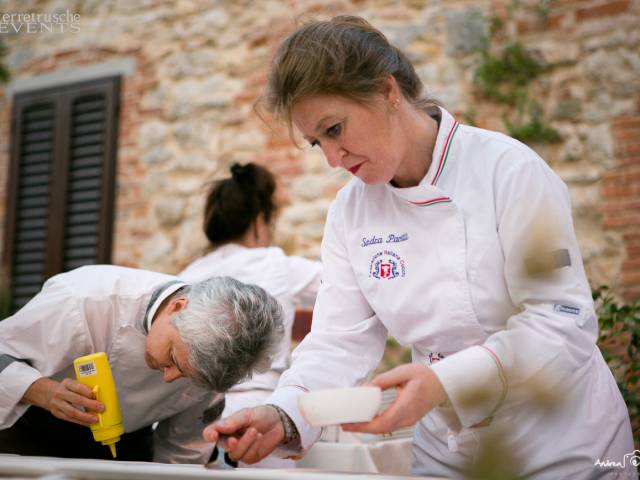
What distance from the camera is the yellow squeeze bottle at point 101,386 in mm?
1763

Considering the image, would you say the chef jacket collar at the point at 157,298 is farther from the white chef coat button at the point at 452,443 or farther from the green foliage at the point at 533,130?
the green foliage at the point at 533,130

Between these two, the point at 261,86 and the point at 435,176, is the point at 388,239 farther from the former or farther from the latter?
the point at 261,86

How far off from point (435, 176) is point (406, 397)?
56 cm

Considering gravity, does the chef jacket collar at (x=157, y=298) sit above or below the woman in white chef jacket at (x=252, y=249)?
above

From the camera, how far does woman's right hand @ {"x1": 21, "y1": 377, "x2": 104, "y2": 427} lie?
5.74ft

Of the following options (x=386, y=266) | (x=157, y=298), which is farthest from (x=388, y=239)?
(x=157, y=298)

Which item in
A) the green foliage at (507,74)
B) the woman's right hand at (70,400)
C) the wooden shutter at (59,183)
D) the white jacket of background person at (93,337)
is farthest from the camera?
the wooden shutter at (59,183)

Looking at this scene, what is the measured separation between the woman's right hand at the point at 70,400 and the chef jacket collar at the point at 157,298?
0.24m

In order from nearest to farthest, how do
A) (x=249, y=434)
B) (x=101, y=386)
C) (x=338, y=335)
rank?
(x=249, y=434) → (x=338, y=335) → (x=101, y=386)

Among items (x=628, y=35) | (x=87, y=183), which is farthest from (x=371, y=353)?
(x=87, y=183)

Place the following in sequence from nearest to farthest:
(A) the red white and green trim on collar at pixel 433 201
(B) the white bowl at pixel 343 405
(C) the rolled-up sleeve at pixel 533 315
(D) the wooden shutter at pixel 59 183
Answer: (C) the rolled-up sleeve at pixel 533 315 < (B) the white bowl at pixel 343 405 < (A) the red white and green trim on collar at pixel 433 201 < (D) the wooden shutter at pixel 59 183

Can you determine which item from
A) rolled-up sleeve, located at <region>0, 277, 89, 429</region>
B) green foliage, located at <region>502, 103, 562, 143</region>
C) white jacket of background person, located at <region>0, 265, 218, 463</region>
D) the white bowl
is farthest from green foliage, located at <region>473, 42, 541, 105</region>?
the white bowl

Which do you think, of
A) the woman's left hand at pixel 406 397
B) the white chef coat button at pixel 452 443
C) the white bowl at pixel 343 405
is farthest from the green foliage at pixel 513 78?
the white bowl at pixel 343 405

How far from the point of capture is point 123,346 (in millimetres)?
1973
